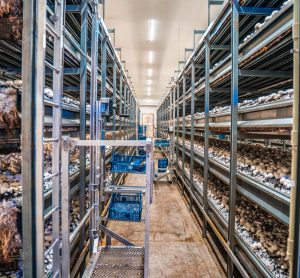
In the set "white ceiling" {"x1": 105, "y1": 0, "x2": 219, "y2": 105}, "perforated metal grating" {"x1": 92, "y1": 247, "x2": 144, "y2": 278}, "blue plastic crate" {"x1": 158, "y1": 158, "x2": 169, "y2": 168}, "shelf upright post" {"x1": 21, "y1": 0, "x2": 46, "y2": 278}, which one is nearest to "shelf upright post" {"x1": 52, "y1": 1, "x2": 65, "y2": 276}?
"shelf upright post" {"x1": 21, "y1": 0, "x2": 46, "y2": 278}

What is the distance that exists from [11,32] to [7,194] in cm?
101

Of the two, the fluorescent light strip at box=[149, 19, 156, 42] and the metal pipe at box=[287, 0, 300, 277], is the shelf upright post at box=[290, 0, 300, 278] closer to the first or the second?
the metal pipe at box=[287, 0, 300, 277]

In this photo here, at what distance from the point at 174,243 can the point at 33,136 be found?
267 centimetres

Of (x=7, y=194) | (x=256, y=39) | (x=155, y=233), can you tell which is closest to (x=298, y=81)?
(x=256, y=39)

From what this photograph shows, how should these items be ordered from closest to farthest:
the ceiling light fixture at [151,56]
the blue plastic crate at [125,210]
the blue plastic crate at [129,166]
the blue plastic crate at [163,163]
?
the blue plastic crate at [125,210], the blue plastic crate at [129,166], the blue plastic crate at [163,163], the ceiling light fixture at [151,56]

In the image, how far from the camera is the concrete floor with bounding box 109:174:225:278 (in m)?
2.56

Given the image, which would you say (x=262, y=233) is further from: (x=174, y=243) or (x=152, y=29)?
(x=152, y=29)

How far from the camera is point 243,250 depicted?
6.64 ft

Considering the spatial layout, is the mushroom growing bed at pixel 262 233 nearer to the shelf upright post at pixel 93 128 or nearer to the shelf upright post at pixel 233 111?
the shelf upright post at pixel 233 111

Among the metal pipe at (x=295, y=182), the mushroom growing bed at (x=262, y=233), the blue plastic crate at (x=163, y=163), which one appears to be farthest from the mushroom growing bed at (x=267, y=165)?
the blue plastic crate at (x=163, y=163)

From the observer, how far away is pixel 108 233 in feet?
8.48

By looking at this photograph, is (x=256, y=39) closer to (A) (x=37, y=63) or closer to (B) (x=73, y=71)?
(A) (x=37, y=63)

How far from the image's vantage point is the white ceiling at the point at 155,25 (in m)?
4.85

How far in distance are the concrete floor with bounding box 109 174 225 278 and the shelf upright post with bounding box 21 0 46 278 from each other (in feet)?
5.56
